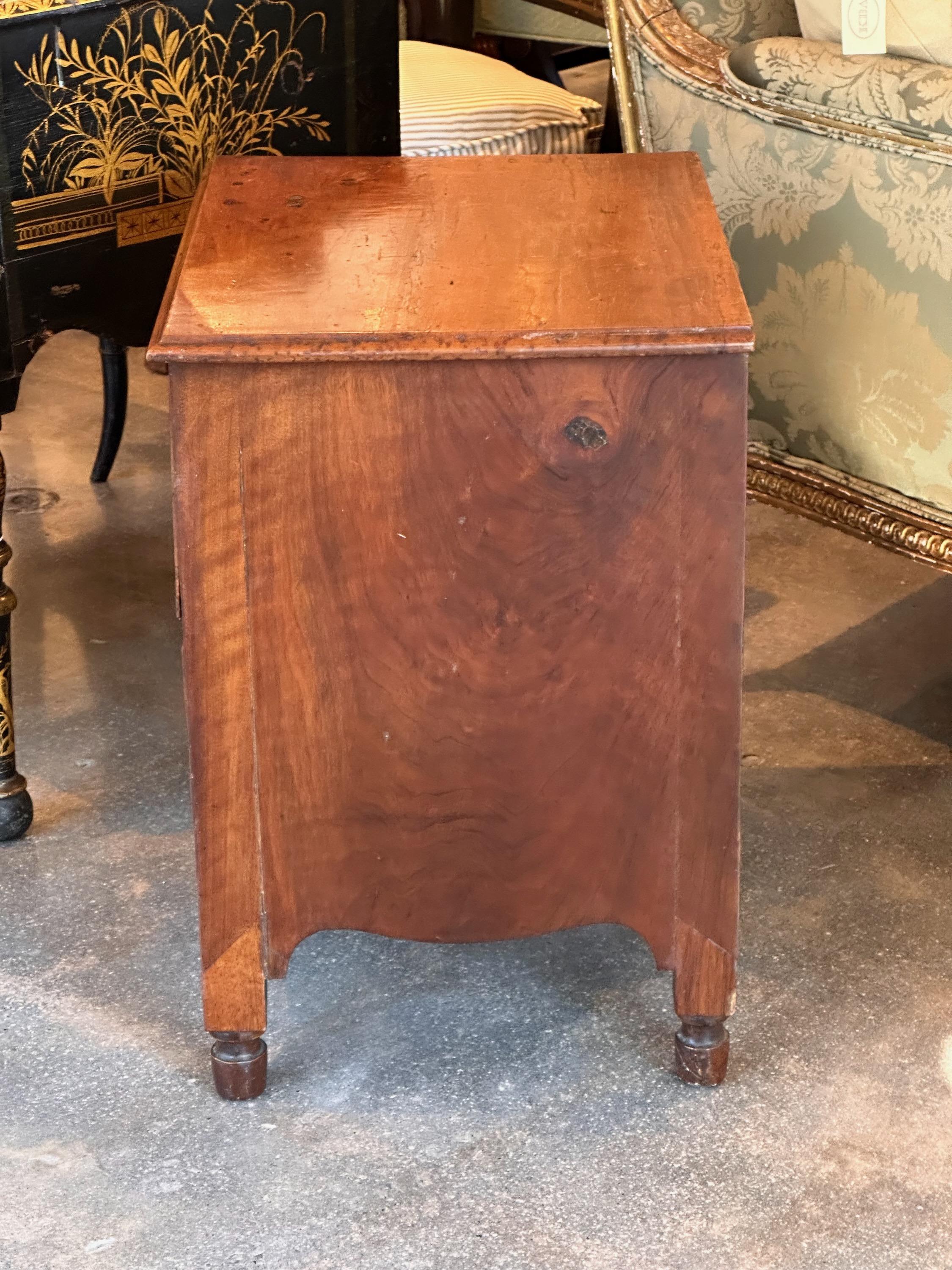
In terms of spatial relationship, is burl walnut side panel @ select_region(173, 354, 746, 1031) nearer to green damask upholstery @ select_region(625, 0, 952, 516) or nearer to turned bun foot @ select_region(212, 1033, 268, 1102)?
turned bun foot @ select_region(212, 1033, 268, 1102)

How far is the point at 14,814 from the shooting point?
1.58m

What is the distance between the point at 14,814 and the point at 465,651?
25.4 inches

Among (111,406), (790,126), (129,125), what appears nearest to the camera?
(129,125)

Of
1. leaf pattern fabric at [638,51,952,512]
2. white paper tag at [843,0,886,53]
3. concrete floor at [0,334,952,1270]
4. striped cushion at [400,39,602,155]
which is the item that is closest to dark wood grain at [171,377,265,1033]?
concrete floor at [0,334,952,1270]

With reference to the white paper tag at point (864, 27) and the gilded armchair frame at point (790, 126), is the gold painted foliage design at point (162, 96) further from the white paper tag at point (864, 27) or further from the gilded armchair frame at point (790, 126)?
the white paper tag at point (864, 27)

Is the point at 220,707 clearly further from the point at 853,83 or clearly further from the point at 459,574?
the point at 853,83

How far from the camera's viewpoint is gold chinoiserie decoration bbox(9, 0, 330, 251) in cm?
137

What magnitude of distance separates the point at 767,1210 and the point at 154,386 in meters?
1.94

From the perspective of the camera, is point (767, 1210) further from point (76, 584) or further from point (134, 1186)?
point (76, 584)

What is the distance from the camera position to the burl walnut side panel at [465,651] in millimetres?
1085

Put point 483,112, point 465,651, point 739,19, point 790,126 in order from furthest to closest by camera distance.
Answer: point 483,112 < point 739,19 < point 790,126 < point 465,651

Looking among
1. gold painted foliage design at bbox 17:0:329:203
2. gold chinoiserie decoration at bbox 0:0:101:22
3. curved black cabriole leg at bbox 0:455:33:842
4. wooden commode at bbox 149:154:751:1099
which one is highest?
gold chinoiserie decoration at bbox 0:0:101:22

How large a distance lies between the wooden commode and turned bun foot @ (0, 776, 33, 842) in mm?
447


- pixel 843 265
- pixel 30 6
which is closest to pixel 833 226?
pixel 843 265
